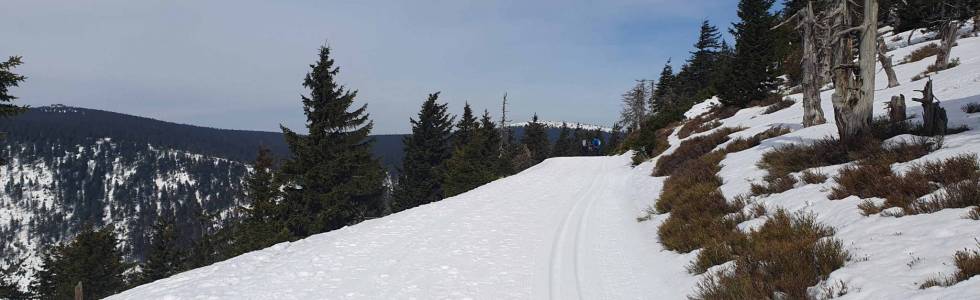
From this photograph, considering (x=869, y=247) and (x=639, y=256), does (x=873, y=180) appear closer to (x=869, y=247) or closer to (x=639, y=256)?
(x=869, y=247)

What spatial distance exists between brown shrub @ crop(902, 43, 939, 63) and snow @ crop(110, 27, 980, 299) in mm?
16975

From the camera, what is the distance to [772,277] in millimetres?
5035

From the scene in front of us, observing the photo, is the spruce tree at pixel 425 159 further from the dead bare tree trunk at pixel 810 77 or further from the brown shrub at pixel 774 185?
the brown shrub at pixel 774 185

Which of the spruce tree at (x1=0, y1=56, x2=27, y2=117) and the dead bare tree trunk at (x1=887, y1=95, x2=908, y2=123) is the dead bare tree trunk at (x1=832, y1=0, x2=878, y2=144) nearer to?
the dead bare tree trunk at (x1=887, y1=95, x2=908, y2=123)

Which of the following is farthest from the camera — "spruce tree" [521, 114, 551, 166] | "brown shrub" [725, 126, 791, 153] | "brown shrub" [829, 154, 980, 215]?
"spruce tree" [521, 114, 551, 166]

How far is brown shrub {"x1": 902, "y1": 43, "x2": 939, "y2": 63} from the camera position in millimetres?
25031

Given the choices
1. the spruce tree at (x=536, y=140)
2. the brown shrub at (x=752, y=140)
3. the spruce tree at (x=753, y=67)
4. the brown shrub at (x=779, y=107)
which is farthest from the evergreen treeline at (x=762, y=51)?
the spruce tree at (x=536, y=140)

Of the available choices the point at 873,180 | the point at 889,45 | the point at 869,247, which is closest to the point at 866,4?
the point at 873,180

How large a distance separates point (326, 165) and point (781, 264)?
2420 centimetres

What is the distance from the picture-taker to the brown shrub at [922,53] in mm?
25031

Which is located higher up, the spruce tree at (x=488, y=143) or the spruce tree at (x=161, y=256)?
the spruce tree at (x=488, y=143)

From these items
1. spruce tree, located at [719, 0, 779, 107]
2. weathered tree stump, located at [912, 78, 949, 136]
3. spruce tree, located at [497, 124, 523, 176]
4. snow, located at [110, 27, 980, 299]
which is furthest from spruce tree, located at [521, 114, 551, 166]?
weathered tree stump, located at [912, 78, 949, 136]

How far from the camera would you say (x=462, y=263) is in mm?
7441

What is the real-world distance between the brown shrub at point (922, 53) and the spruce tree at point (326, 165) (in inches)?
1281
